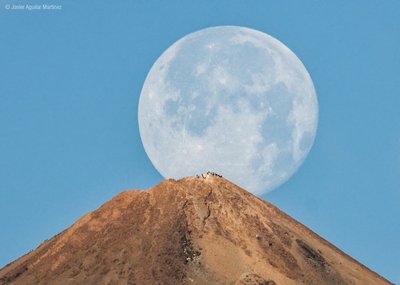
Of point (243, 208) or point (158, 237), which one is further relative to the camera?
point (243, 208)

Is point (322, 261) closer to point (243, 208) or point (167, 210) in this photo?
point (243, 208)

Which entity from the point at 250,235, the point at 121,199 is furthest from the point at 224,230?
the point at 121,199

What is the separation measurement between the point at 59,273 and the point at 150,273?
710 centimetres

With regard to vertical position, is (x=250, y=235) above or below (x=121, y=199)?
below

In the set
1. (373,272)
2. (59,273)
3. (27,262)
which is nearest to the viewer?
(59,273)

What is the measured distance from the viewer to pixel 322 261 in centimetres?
5228

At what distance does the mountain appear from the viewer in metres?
46.3

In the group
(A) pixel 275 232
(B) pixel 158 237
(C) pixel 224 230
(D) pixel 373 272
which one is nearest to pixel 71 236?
(B) pixel 158 237

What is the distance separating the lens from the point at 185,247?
157 ft

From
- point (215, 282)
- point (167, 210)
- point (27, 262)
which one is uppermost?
point (167, 210)

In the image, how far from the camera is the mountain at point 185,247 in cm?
4628

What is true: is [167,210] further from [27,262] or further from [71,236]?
[27,262]

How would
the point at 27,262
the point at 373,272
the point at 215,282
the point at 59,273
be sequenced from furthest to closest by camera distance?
the point at 373,272 → the point at 27,262 → the point at 59,273 → the point at 215,282

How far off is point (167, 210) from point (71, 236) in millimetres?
7527
